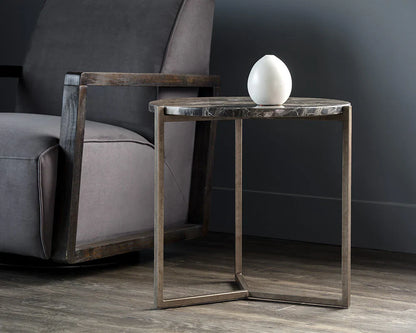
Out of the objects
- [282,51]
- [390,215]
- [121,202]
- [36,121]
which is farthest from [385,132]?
[36,121]

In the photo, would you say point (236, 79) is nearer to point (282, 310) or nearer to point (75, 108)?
point (75, 108)

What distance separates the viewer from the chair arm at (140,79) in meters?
1.99

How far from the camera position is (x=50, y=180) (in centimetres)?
200

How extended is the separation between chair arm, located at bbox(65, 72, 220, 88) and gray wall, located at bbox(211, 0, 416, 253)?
14.9 inches

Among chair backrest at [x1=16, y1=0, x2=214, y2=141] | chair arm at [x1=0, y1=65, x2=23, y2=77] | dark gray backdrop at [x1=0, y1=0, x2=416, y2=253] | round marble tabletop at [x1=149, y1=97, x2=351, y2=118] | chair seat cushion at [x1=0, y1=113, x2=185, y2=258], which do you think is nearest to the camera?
round marble tabletop at [x1=149, y1=97, x2=351, y2=118]

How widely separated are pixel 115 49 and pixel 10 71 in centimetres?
41

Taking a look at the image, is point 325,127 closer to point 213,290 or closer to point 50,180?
point 213,290

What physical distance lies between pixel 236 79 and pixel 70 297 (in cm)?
115

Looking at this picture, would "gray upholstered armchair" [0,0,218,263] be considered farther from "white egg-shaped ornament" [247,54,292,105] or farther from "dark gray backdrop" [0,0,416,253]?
"white egg-shaped ornament" [247,54,292,105]

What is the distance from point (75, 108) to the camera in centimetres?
199

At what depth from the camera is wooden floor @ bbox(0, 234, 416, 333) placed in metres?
1.69

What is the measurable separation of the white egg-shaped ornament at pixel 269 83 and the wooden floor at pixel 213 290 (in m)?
0.47

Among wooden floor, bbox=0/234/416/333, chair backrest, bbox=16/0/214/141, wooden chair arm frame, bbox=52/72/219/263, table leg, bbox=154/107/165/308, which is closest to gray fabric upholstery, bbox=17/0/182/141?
chair backrest, bbox=16/0/214/141

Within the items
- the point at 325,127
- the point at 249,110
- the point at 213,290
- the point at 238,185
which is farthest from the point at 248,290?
the point at 325,127
